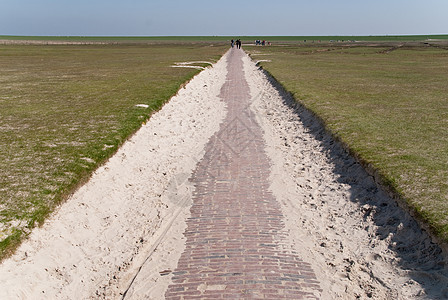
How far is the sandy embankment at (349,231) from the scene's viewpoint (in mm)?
6367

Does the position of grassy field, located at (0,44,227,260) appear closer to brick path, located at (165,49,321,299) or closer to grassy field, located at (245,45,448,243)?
brick path, located at (165,49,321,299)

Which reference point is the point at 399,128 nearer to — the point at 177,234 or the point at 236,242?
the point at 236,242

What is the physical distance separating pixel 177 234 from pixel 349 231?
12.6 feet

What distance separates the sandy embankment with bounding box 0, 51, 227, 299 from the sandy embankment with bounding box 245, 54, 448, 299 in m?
2.83

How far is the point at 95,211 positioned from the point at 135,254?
2075 mm

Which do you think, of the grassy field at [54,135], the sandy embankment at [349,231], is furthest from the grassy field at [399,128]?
the grassy field at [54,135]

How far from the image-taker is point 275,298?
6031 millimetres

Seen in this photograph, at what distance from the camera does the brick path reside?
6.28 m

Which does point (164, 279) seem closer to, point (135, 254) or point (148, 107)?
point (135, 254)

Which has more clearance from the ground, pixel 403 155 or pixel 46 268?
pixel 403 155

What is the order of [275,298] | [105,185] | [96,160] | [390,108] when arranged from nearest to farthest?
[275,298], [105,185], [96,160], [390,108]

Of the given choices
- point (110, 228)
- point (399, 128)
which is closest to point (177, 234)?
point (110, 228)

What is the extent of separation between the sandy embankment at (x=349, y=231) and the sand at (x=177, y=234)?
23 millimetres

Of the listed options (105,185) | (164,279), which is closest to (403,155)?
(164,279)
